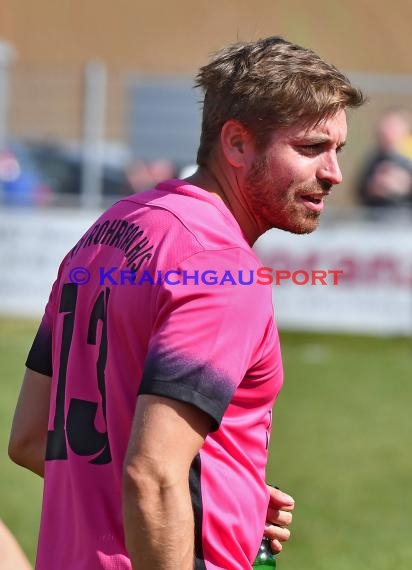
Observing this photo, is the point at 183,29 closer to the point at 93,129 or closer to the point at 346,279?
the point at 93,129

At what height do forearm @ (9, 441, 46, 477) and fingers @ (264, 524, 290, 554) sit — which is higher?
forearm @ (9, 441, 46, 477)

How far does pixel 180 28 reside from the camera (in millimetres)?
29953

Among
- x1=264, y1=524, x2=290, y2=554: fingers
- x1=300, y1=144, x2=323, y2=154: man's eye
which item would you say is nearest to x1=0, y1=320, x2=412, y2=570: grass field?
x1=264, y1=524, x2=290, y2=554: fingers

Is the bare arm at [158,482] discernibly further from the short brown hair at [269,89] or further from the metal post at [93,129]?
the metal post at [93,129]

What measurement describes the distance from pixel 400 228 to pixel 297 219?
11053 mm

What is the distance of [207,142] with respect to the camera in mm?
2689

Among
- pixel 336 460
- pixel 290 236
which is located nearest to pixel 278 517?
pixel 336 460

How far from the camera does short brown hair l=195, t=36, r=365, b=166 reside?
254cm

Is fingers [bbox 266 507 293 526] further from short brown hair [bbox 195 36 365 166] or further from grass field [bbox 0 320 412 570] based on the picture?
grass field [bbox 0 320 412 570]

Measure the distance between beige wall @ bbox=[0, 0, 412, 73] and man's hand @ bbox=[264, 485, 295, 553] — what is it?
85.6 ft

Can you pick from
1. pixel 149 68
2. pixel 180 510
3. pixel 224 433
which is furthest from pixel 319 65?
pixel 149 68

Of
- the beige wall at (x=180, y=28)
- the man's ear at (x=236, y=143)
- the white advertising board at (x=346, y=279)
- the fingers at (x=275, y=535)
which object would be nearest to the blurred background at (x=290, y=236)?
the white advertising board at (x=346, y=279)

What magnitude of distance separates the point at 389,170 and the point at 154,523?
12.5m

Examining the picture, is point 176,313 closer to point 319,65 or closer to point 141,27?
point 319,65
